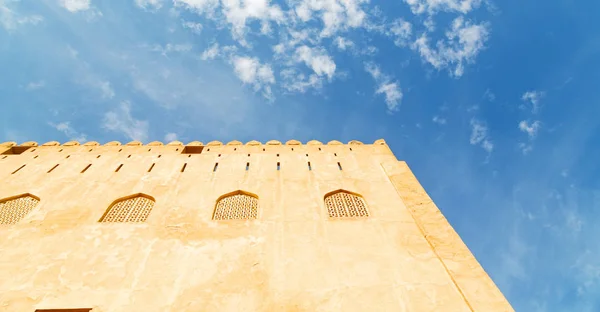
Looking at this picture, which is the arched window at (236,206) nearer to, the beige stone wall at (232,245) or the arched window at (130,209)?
the beige stone wall at (232,245)

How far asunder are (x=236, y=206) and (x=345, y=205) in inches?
116

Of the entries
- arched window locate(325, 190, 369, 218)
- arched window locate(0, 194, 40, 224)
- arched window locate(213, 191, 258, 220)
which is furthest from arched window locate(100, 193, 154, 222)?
arched window locate(325, 190, 369, 218)

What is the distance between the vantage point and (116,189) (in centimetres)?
990

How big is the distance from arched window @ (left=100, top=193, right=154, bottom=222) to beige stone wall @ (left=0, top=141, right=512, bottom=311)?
21cm

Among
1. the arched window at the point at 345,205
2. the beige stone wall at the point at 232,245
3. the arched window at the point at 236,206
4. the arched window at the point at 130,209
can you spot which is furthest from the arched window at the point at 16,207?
the arched window at the point at 345,205

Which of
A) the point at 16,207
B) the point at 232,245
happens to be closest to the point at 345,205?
the point at 232,245

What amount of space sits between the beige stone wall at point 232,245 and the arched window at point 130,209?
0.67 feet

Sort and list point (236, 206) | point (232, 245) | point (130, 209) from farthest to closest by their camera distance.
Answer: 1. point (236, 206)
2. point (130, 209)
3. point (232, 245)

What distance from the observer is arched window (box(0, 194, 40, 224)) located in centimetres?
885

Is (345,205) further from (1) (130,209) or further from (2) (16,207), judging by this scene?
(2) (16,207)

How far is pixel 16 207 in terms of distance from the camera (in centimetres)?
927

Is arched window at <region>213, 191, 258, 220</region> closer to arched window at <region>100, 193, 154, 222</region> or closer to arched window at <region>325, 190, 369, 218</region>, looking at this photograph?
arched window at <region>100, 193, 154, 222</region>

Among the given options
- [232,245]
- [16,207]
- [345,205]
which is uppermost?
[16,207]

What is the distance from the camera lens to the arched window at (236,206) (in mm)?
8984
